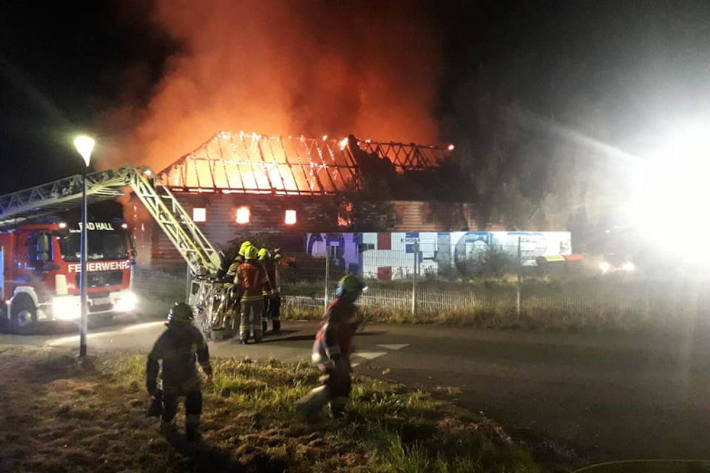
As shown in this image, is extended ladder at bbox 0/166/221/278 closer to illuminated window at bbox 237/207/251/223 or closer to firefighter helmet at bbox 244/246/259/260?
firefighter helmet at bbox 244/246/259/260

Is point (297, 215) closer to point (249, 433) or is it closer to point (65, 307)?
point (65, 307)

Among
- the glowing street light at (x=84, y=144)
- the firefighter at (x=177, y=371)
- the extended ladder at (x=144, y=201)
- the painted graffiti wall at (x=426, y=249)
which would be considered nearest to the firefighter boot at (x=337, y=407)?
the firefighter at (x=177, y=371)

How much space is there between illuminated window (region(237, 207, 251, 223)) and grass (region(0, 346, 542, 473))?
79.6 ft

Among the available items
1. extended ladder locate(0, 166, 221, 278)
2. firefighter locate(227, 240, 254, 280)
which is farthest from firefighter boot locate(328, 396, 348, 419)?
extended ladder locate(0, 166, 221, 278)

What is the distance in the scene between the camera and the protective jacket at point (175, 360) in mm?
5039

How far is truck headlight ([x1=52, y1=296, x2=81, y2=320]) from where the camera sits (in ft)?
40.5

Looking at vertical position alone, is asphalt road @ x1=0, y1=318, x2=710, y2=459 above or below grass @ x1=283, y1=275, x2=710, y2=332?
below

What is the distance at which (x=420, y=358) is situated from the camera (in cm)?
905

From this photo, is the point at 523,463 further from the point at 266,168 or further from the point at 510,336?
the point at 266,168

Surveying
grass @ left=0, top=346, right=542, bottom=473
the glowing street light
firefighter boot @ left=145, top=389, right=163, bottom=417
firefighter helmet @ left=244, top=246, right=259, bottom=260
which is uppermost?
the glowing street light

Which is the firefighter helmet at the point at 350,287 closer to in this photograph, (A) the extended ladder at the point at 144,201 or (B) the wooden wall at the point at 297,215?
(A) the extended ladder at the point at 144,201

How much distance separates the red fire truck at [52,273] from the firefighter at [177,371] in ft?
28.9

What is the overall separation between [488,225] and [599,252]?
8.79m

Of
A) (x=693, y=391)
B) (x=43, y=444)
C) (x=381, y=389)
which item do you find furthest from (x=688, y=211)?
(x=43, y=444)
